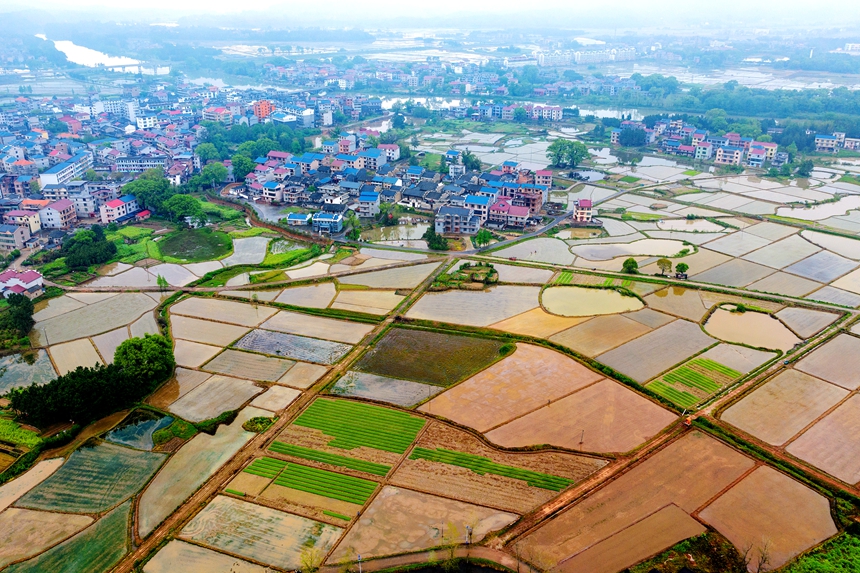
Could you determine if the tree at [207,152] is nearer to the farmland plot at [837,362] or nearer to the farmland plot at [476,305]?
the farmland plot at [476,305]

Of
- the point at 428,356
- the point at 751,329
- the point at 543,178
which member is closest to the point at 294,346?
the point at 428,356

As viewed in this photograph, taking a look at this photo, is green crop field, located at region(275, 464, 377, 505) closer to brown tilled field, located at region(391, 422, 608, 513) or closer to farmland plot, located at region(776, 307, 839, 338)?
brown tilled field, located at region(391, 422, 608, 513)

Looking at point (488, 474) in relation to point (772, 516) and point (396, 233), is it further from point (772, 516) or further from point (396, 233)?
point (396, 233)

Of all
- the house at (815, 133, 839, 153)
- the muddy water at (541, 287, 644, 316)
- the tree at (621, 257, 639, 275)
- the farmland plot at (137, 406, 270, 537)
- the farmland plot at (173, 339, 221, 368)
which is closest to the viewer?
the farmland plot at (137, 406, 270, 537)

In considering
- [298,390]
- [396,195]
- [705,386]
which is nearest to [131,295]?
[298,390]

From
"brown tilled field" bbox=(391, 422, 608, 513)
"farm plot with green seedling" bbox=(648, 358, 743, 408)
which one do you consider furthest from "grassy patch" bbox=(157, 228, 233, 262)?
"farm plot with green seedling" bbox=(648, 358, 743, 408)

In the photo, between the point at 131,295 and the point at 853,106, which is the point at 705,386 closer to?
the point at 131,295
